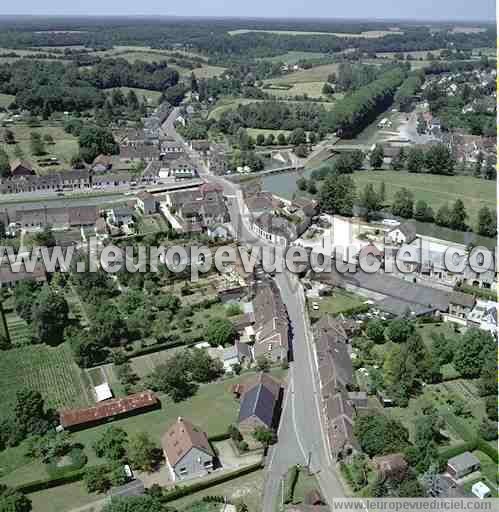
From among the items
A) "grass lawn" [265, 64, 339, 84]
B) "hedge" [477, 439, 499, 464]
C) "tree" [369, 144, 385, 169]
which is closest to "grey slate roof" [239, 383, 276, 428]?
"hedge" [477, 439, 499, 464]

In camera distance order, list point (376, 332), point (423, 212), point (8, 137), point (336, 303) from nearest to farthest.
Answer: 1. point (376, 332)
2. point (336, 303)
3. point (423, 212)
4. point (8, 137)

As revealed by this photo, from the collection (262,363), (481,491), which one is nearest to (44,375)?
(262,363)

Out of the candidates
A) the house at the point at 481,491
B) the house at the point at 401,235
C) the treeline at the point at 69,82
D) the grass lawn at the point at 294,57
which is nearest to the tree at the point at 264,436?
the house at the point at 481,491

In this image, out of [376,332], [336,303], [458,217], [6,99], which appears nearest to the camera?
[376,332]

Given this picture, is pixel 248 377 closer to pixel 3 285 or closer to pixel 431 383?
pixel 431 383

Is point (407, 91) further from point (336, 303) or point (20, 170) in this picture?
point (336, 303)
